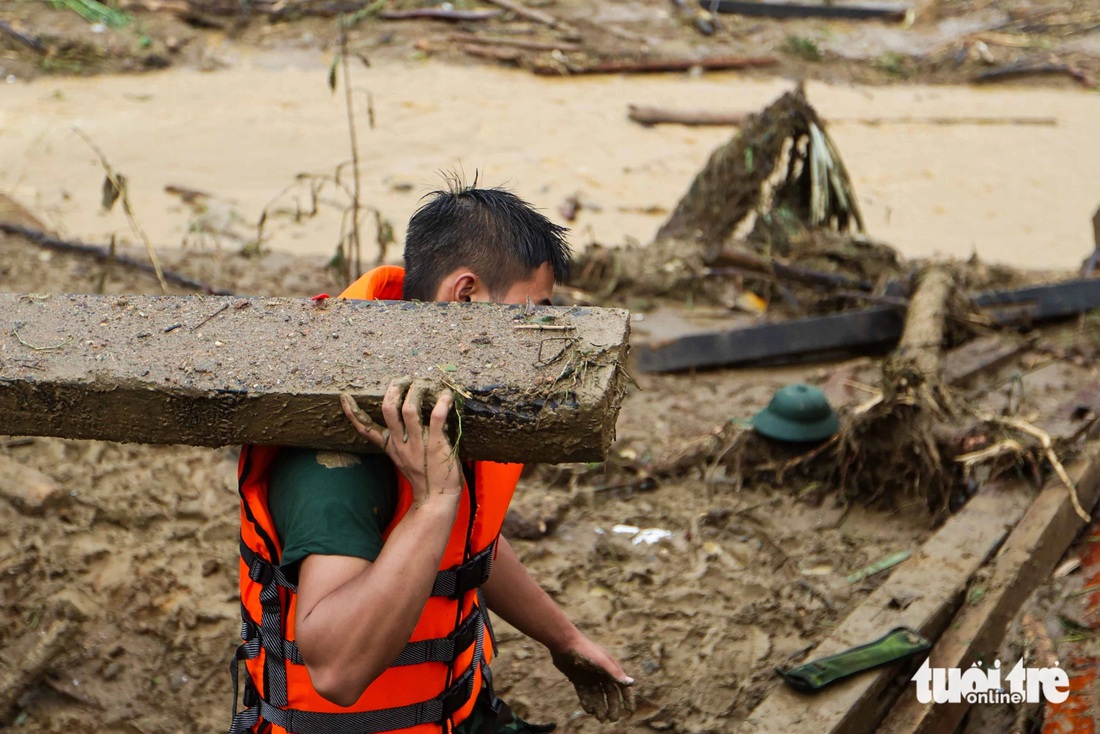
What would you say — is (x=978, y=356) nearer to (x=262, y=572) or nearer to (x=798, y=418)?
(x=798, y=418)

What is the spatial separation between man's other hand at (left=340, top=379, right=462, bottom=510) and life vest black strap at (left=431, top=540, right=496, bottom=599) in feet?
1.06

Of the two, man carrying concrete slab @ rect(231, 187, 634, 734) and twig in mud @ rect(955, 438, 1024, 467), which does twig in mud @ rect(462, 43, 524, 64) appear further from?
man carrying concrete slab @ rect(231, 187, 634, 734)

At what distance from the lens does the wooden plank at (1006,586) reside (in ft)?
8.84

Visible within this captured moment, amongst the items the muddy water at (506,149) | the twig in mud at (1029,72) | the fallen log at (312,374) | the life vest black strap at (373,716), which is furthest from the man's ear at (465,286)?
the twig in mud at (1029,72)

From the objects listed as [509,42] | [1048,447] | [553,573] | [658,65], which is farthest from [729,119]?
[553,573]

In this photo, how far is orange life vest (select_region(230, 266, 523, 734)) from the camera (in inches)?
72.7

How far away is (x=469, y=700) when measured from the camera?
2.21m

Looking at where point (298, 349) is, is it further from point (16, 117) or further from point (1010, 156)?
point (1010, 156)

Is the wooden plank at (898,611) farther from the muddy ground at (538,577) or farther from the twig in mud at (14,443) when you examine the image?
the twig in mud at (14,443)

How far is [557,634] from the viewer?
245cm

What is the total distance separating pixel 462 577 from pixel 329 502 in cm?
41

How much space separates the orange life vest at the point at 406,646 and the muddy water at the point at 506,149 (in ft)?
16.4

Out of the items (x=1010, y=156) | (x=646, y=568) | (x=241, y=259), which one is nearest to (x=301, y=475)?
(x=646, y=568)

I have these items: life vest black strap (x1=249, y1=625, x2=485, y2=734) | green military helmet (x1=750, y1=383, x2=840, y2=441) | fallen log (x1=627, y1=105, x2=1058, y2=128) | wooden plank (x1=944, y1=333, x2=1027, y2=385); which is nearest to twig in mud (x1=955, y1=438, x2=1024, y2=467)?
green military helmet (x1=750, y1=383, x2=840, y2=441)
